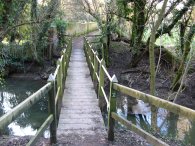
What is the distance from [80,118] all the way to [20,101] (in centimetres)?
1022

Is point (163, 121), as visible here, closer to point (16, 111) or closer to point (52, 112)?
point (52, 112)

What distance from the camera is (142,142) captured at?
5.20m

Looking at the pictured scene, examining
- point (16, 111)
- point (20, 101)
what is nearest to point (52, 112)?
point (16, 111)

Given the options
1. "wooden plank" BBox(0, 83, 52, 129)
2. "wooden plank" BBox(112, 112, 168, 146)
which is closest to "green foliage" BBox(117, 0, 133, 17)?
"wooden plank" BBox(112, 112, 168, 146)

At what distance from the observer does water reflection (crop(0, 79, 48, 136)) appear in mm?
11877

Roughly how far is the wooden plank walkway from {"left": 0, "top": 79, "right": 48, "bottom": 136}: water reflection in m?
2.83

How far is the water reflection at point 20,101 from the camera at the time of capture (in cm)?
1188

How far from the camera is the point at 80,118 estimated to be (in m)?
6.29

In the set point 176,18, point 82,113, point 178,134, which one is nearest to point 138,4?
point 176,18

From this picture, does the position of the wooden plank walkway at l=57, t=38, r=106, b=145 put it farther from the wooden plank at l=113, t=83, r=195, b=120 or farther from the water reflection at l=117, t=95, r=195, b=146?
the water reflection at l=117, t=95, r=195, b=146

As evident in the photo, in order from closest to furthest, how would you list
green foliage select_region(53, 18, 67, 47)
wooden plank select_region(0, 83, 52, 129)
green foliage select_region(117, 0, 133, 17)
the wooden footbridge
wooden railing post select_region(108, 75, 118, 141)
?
wooden plank select_region(0, 83, 52, 129) < the wooden footbridge < wooden railing post select_region(108, 75, 118, 141) < green foliage select_region(117, 0, 133, 17) < green foliage select_region(53, 18, 67, 47)

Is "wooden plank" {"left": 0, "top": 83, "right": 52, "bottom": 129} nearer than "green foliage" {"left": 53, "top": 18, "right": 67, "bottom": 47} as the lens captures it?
Yes

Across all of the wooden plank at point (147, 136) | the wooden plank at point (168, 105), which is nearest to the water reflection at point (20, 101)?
the wooden plank at point (147, 136)

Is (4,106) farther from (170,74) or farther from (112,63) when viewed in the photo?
(170,74)
